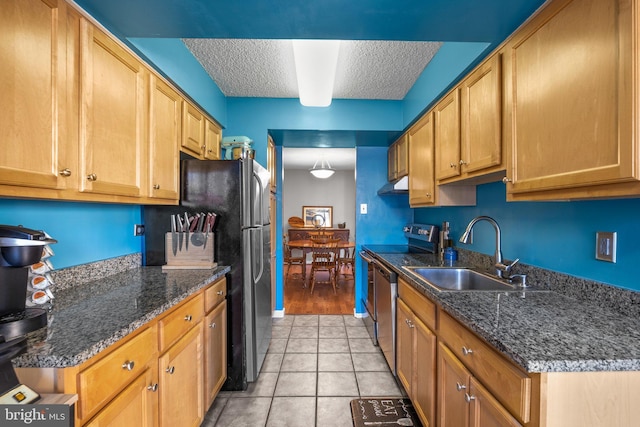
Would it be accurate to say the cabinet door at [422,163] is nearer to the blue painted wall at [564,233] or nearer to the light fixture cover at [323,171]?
the blue painted wall at [564,233]

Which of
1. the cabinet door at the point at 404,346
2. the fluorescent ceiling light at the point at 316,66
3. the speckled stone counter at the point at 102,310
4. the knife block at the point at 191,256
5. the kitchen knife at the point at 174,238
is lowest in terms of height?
the cabinet door at the point at 404,346

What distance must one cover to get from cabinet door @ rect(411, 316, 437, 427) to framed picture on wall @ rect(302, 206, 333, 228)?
574 centimetres

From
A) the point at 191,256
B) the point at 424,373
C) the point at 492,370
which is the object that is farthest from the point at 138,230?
the point at 492,370

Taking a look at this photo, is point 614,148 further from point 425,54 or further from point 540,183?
point 425,54

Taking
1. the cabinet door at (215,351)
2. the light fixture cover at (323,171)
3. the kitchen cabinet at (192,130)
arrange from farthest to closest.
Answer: the light fixture cover at (323,171) → the kitchen cabinet at (192,130) → the cabinet door at (215,351)

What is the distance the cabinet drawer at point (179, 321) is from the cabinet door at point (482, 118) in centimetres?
170

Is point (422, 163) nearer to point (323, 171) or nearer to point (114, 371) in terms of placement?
point (114, 371)

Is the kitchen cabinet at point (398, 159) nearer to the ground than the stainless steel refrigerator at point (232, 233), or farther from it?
farther from it

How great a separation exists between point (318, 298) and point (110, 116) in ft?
11.3

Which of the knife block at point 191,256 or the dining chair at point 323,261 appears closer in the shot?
the knife block at point 191,256

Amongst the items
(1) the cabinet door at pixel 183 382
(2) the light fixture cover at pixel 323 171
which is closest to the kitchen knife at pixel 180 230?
(1) the cabinet door at pixel 183 382

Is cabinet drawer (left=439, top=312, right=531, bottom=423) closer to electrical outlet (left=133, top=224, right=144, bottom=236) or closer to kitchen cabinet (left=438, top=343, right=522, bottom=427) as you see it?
kitchen cabinet (left=438, top=343, right=522, bottom=427)

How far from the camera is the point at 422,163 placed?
2.37 meters

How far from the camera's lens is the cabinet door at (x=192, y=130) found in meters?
2.03
